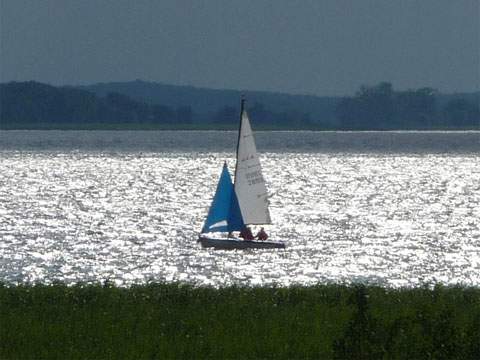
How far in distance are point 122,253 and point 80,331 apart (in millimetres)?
36743

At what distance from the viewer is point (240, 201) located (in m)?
60.5

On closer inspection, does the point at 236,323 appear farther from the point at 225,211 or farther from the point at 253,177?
the point at 225,211

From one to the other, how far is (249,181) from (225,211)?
2.26 m

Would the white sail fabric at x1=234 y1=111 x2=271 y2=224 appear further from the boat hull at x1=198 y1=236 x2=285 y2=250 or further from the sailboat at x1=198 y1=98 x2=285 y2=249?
the boat hull at x1=198 y1=236 x2=285 y2=250

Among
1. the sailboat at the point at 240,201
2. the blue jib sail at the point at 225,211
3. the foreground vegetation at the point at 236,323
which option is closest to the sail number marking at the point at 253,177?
the sailboat at the point at 240,201

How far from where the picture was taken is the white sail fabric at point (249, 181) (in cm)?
5881

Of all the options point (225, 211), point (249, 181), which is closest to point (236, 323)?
point (249, 181)

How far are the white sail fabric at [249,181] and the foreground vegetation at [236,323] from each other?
952 inches

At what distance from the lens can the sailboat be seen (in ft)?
195

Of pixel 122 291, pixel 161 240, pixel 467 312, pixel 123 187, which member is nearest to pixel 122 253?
pixel 161 240

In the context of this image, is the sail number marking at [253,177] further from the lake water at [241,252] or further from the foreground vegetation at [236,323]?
the foreground vegetation at [236,323]

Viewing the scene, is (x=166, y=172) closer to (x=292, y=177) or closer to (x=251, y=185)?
(x=292, y=177)

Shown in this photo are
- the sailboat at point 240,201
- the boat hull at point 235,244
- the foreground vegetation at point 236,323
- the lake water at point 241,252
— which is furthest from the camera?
the boat hull at point 235,244

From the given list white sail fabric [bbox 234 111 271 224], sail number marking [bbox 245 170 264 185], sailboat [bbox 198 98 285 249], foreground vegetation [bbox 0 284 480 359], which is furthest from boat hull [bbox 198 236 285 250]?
foreground vegetation [bbox 0 284 480 359]
